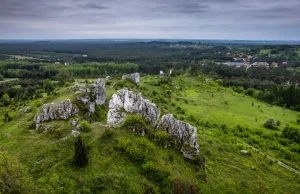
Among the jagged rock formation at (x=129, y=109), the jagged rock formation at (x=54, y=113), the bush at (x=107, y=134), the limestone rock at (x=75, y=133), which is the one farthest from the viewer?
the jagged rock formation at (x=129, y=109)

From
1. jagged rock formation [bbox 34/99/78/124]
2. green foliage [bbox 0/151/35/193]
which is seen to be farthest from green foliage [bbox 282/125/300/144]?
green foliage [bbox 0/151/35/193]

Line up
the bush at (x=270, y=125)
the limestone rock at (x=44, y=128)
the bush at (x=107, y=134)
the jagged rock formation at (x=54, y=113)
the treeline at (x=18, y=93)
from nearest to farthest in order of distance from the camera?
the bush at (x=107, y=134) < the limestone rock at (x=44, y=128) < the jagged rock formation at (x=54, y=113) < the bush at (x=270, y=125) < the treeline at (x=18, y=93)

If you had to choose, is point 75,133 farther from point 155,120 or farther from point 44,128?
point 155,120

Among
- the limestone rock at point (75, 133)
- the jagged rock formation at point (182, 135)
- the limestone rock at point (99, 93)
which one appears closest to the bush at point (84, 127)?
the limestone rock at point (75, 133)

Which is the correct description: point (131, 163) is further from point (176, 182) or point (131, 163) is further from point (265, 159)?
point (265, 159)

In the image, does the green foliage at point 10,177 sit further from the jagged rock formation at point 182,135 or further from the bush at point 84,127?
the jagged rock formation at point 182,135

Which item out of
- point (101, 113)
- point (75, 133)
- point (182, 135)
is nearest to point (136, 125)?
point (182, 135)
